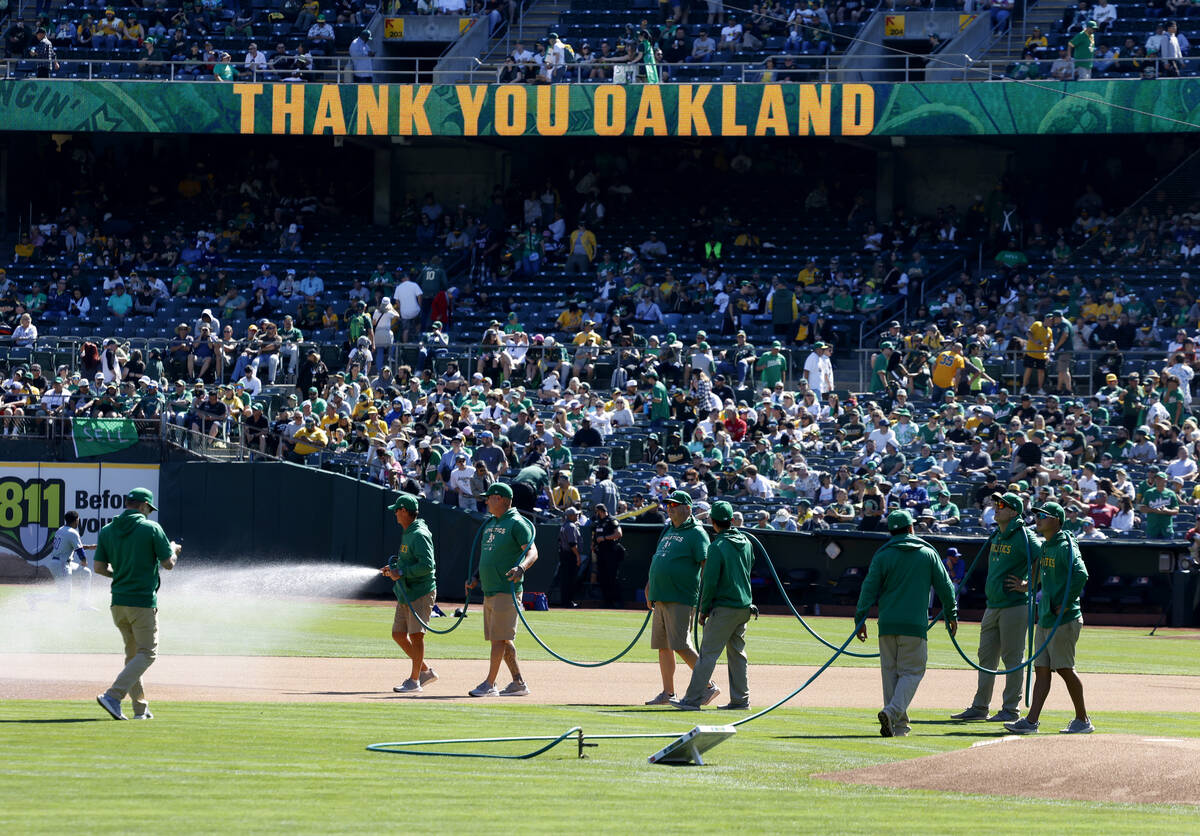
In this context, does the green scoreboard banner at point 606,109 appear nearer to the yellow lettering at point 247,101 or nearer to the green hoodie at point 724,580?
the yellow lettering at point 247,101

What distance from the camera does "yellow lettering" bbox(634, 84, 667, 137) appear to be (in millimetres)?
38094

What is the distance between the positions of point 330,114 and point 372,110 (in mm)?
907

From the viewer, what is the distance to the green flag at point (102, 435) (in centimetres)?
3111

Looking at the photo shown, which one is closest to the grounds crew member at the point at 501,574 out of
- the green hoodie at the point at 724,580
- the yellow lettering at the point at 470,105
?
the green hoodie at the point at 724,580

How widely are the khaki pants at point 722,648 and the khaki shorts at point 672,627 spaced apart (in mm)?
364

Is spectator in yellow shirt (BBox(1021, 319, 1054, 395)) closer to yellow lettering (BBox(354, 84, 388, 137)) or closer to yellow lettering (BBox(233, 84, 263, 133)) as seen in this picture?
yellow lettering (BBox(354, 84, 388, 137))

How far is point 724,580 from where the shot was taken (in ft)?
46.8

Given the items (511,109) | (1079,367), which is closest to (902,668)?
(1079,367)

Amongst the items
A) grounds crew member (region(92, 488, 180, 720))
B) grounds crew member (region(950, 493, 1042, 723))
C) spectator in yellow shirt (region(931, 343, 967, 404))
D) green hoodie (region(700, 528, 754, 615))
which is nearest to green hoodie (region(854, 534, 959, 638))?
grounds crew member (region(950, 493, 1042, 723))

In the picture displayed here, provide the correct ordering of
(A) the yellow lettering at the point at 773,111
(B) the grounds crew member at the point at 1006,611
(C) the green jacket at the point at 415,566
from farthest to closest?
(A) the yellow lettering at the point at 773,111, (C) the green jacket at the point at 415,566, (B) the grounds crew member at the point at 1006,611

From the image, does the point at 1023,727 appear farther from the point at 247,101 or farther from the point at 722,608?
the point at 247,101

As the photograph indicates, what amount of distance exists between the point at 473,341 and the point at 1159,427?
14.1 metres

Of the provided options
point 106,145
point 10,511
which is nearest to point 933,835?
point 10,511

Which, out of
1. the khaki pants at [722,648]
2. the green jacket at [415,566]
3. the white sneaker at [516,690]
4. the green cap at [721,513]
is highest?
the green cap at [721,513]
